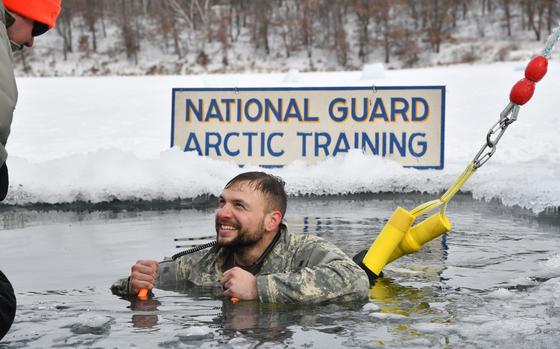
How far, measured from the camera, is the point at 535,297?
4543mm

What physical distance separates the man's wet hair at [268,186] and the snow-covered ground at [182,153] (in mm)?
4238

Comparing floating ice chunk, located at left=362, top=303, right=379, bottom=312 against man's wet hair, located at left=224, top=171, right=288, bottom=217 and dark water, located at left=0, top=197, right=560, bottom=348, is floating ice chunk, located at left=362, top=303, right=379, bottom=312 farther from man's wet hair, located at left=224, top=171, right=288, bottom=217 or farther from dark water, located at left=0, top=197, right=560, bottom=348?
man's wet hair, located at left=224, top=171, right=288, bottom=217

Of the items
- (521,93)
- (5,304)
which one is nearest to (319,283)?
(5,304)

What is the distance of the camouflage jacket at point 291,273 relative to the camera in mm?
4234

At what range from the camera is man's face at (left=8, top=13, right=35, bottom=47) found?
2.92 meters

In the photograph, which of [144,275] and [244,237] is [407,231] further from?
[144,275]

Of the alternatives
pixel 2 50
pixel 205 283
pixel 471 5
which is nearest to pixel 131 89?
pixel 205 283

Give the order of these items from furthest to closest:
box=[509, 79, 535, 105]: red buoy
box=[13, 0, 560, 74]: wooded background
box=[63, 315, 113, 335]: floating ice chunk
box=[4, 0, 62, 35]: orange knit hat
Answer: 1. box=[13, 0, 560, 74]: wooded background
2. box=[509, 79, 535, 105]: red buoy
3. box=[63, 315, 113, 335]: floating ice chunk
4. box=[4, 0, 62, 35]: orange knit hat

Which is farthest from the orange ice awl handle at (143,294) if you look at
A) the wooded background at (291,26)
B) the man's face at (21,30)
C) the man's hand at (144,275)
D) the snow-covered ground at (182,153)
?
the wooded background at (291,26)

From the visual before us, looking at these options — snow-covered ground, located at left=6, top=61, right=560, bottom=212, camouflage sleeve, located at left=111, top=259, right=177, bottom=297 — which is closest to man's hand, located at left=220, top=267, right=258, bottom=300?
camouflage sleeve, located at left=111, top=259, right=177, bottom=297

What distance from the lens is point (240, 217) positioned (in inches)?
171

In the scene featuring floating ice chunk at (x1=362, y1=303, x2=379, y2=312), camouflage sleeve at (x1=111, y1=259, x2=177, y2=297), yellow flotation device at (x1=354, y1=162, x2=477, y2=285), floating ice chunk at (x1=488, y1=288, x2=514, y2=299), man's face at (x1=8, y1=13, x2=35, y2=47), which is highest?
man's face at (x1=8, y1=13, x2=35, y2=47)

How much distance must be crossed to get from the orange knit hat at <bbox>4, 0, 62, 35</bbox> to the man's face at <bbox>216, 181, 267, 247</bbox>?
1.58m

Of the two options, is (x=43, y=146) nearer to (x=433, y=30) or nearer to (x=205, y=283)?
(x=205, y=283)
